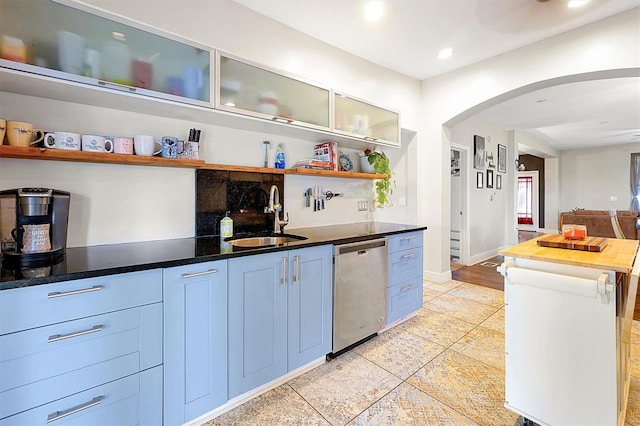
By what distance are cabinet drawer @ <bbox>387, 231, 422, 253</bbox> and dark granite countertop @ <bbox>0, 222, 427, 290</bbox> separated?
2.03 ft

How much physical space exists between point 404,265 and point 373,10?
2216 millimetres

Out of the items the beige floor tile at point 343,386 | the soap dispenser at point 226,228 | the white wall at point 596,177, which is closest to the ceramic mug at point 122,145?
the soap dispenser at point 226,228

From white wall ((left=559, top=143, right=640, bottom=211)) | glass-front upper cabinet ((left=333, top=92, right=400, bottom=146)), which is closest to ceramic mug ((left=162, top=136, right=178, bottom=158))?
glass-front upper cabinet ((left=333, top=92, right=400, bottom=146))

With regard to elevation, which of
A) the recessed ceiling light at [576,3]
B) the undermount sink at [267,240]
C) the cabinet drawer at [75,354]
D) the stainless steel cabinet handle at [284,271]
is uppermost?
the recessed ceiling light at [576,3]

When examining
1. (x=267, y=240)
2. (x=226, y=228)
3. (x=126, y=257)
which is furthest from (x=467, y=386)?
(x=126, y=257)

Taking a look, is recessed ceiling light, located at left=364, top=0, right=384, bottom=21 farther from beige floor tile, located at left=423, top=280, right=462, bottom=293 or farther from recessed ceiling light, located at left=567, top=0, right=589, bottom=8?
beige floor tile, located at left=423, top=280, right=462, bottom=293

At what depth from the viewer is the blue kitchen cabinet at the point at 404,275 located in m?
2.60

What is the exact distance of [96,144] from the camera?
63.2 inches

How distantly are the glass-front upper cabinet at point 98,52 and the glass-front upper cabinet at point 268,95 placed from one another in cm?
13

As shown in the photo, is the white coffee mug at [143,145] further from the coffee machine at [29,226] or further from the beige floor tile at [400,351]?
the beige floor tile at [400,351]

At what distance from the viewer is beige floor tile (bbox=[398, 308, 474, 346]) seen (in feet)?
8.41

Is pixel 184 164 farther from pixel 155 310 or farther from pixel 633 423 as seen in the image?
pixel 633 423

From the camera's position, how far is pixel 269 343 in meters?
1.77

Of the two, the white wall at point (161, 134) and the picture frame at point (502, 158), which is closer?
the white wall at point (161, 134)
